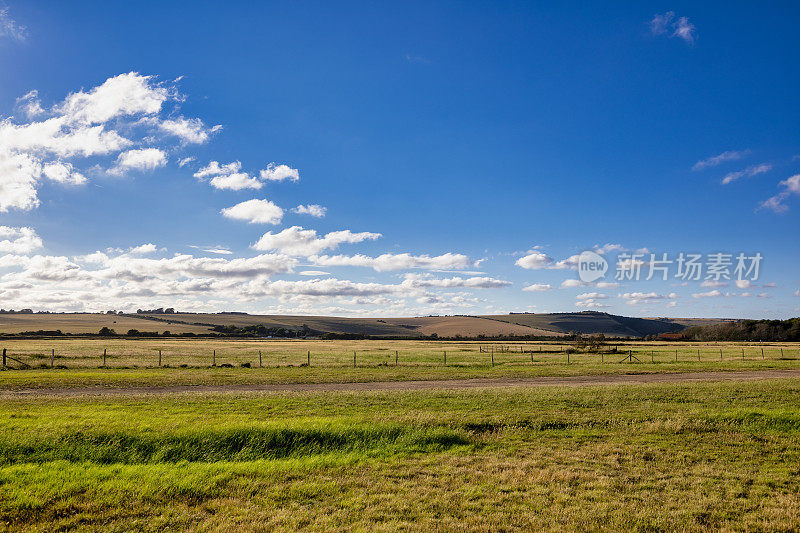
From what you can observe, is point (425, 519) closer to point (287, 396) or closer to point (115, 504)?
point (115, 504)

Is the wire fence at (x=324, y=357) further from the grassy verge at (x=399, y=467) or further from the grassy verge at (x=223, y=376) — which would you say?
the grassy verge at (x=399, y=467)

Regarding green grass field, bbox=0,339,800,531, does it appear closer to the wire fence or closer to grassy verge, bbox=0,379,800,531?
grassy verge, bbox=0,379,800,531

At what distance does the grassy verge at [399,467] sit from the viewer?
821 centimetres

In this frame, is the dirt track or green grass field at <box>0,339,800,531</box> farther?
the dirt track

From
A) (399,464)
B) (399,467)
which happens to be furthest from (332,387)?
(399,467)

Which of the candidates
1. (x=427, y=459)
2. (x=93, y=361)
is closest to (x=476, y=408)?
(x=427, y=459)

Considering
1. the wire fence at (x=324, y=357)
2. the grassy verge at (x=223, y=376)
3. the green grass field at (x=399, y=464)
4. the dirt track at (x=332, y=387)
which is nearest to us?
the green grass field at (x=399, y=464)

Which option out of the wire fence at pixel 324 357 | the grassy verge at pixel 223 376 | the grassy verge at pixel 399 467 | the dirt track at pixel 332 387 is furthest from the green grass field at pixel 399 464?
the wire fence at pixel 324 357

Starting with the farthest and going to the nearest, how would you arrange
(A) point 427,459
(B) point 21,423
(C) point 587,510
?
(B) point 21,423
(A) point 427,459
(C) point 587,510

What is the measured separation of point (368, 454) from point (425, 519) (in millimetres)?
4487

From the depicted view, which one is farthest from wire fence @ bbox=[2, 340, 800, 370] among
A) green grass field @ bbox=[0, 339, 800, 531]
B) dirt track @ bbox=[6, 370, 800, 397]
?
green grass field @ bbox=[0, 339, 800, 531]

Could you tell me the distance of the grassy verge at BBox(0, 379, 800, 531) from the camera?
8.21 metres

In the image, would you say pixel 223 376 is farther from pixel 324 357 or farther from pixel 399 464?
pixel 399 464

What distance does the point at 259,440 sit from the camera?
13.1 metres
